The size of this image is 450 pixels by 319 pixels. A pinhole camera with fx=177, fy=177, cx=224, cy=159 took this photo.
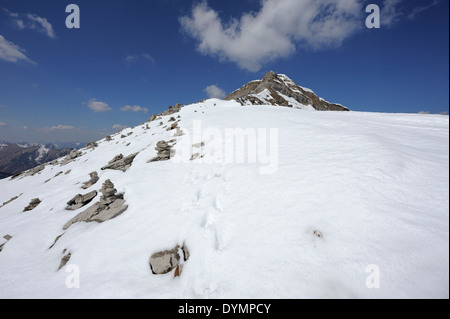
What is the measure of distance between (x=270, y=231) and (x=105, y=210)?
327 inches

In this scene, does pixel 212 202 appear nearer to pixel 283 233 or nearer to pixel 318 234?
pixel 283 233

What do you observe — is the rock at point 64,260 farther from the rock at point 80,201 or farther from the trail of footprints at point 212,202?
the rock at point 80,201

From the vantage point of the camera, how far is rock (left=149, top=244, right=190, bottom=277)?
5.23m

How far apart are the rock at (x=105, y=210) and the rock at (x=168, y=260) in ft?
13.6

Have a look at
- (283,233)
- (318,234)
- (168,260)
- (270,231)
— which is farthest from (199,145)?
(318,234)

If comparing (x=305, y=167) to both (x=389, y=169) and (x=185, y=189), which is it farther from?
(x=185, y=189)

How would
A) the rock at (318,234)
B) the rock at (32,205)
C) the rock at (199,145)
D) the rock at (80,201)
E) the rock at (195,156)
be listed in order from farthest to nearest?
the rock at (199,145), the rock at (32,205), the rock at (195,156), the rock at (80,201), the rock at (318,234)

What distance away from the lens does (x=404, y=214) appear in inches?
→ 176

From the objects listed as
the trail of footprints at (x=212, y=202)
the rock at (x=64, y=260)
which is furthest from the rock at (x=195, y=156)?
the rock at (x=64, y=260)

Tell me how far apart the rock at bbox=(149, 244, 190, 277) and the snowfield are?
0.18 meters

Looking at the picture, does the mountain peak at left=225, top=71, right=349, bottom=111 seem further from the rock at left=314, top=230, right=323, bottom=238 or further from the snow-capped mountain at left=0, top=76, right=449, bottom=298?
the rock at left=314, top=230, right=323, bottom=238

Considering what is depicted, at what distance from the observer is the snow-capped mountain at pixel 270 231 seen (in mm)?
3939

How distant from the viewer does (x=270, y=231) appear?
5.31 metres
